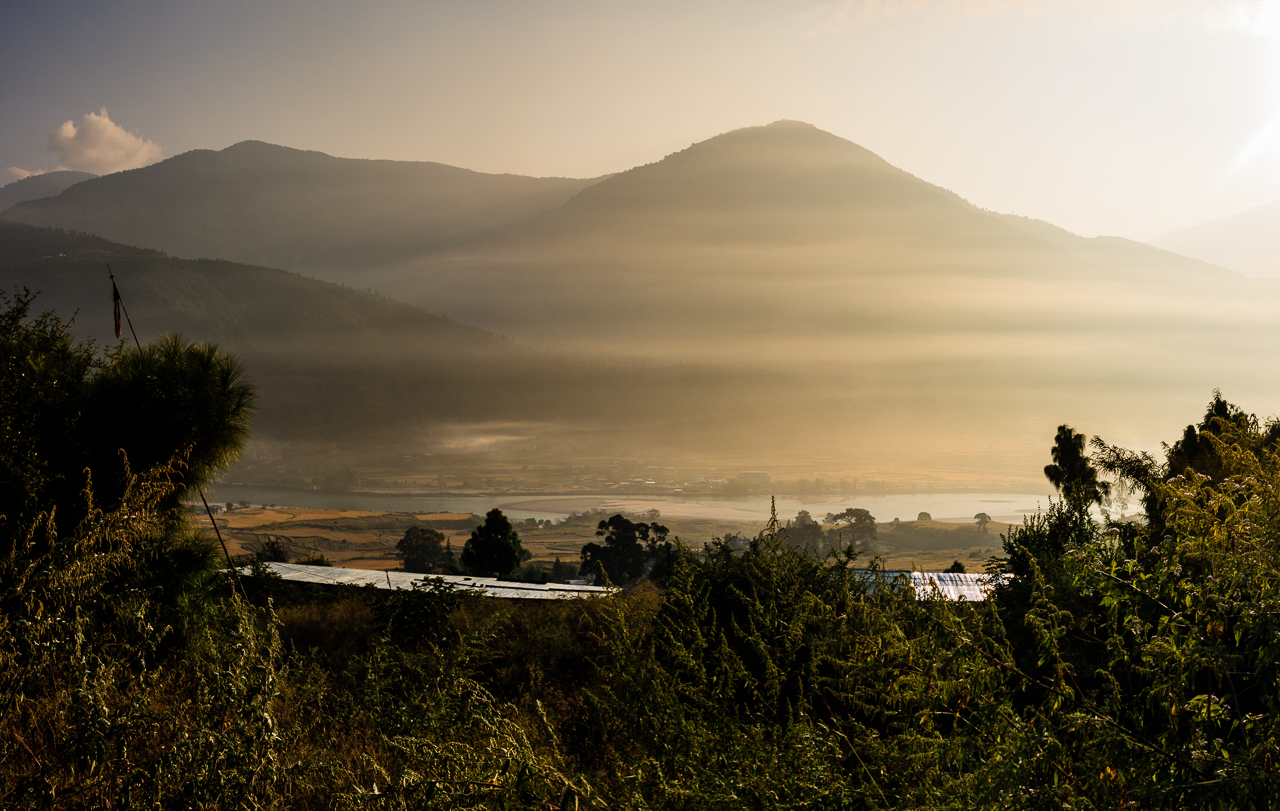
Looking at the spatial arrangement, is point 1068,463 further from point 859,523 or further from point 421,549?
point 859,523

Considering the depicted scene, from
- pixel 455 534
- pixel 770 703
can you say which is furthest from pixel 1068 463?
pixel 455 534

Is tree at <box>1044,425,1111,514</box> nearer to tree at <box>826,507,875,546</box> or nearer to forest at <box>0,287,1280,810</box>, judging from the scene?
forest at <box>0,287,1280,810</box>

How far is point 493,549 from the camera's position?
46.1 m

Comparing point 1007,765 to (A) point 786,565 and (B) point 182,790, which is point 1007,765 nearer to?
(B) point 182,790

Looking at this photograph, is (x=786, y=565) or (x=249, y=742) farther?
(x=786, y=565)

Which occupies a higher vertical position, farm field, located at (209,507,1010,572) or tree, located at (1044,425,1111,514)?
tree, located at (1044,425,1111,514)

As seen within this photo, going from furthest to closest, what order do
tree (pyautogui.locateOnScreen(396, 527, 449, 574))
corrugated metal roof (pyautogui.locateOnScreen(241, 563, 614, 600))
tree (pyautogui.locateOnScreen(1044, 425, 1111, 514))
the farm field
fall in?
the farm field → tree (pyautogui.locateOnScreen(396, 527, 449, 574)) → tree (pyautogui.locateOnScreen(1044, 425, 1111, 514)) → corrugated metal roof (pyautogui.locateOnScreen(241, 563, 614, 600))

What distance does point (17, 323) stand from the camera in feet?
53.0

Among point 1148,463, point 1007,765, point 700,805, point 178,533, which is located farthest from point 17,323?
point 1148,463

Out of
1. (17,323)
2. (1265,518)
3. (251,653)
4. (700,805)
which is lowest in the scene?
(700,805)

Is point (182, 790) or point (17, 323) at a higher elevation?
point (17, 323)

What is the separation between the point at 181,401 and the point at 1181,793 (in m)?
17.7

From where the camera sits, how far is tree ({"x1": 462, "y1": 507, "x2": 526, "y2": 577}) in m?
46.0

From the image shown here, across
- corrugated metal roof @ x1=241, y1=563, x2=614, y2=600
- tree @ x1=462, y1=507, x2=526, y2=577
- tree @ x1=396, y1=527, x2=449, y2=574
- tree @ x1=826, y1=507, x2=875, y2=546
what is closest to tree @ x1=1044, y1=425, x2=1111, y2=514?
corrugated metal roof @ x1=241, y1=563, x2=614, y2=600
